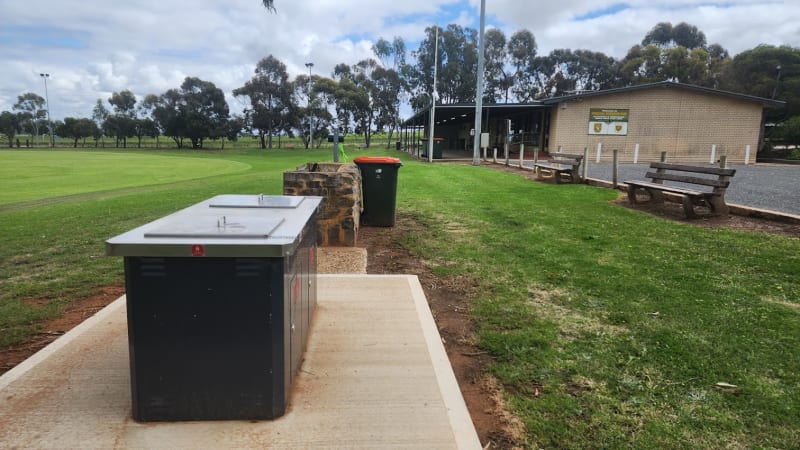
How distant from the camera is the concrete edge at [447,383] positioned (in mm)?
2639

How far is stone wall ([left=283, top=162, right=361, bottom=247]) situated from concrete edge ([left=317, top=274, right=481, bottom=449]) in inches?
91.8

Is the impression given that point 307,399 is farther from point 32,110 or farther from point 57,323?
point 32,110

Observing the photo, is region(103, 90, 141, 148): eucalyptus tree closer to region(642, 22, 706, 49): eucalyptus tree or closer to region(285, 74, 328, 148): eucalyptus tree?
region(285, 74, 328, 148): eucalyptus tree

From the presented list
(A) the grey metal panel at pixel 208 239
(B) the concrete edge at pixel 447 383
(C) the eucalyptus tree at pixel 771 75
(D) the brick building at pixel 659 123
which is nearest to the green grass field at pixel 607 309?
(B) the concrete edge at pixel 447 383

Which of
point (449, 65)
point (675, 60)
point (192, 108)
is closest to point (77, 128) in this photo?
point (192, 108)

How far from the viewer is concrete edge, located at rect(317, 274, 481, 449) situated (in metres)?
2.64

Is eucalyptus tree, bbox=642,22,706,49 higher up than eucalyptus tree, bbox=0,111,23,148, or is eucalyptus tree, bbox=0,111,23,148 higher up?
eucalyptus tree, bbox=642,22,706,49

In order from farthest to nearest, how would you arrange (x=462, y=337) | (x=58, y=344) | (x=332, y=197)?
(x=332, y=197) < (x=462, y=337) < (x=58, y=344)

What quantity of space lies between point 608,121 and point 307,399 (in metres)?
31.3

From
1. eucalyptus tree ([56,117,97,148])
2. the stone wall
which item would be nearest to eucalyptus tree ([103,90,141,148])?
eucalyptus tree ([56,117,97,148])

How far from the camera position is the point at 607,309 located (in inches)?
177

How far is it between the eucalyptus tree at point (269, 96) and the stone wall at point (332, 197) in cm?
6382

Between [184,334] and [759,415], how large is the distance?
3.05 metres

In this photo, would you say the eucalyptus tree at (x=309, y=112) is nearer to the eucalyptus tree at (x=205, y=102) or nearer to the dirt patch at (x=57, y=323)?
the eucalyptus tree at (x=205, y=102)
